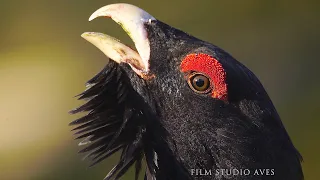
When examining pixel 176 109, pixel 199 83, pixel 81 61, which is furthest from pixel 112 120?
pixel 81 61

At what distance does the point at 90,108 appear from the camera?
250 cm

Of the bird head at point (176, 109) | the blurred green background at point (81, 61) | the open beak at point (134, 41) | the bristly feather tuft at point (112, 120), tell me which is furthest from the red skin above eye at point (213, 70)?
the blurred green background at point (81, 61)

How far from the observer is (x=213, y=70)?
2.24 meters

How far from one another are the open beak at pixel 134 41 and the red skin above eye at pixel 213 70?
210 millimetres

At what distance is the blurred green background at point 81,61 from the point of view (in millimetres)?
6367

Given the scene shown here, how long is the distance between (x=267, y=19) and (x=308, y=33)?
0.50 metres

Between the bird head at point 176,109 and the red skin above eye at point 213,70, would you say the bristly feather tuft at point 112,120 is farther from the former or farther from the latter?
the red skin above eye at point 213,70

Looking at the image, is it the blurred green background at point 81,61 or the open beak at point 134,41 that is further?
the blurred green background at point 81,61

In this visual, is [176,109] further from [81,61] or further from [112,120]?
[81,61]

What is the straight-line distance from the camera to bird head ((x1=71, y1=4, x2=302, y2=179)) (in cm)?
228

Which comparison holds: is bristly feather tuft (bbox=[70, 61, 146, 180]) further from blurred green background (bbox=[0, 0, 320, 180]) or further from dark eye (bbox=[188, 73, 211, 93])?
blurred green background (bbox=[0, 0, 320, 180])

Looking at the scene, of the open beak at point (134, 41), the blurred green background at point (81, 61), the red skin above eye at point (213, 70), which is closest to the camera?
the red skin above eye at point (213, 70)

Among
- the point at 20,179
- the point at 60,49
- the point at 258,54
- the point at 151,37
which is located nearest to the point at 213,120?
the point at 151,37

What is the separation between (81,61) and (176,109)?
16.5ft
